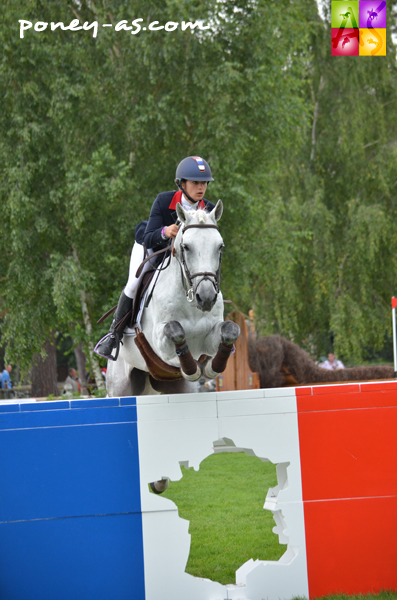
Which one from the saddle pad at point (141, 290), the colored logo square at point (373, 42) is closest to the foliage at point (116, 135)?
the colored logo square at point (373, 42)

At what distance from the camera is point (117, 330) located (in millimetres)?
5355

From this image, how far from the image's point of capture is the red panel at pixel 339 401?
12.3 ft

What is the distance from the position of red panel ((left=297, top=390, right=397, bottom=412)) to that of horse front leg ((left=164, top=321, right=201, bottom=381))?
791mm

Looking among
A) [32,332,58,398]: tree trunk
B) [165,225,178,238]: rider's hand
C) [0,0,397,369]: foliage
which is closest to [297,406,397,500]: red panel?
[165,225,178,238]: rider's hand

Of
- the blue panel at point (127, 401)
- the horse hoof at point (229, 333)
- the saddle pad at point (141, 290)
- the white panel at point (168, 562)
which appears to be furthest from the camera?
the saddle pad at point (141, 290)

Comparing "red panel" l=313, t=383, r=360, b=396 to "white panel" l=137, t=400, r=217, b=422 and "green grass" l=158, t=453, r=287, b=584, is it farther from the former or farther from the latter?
"green grass" l=158, t=453, r=287, b=584

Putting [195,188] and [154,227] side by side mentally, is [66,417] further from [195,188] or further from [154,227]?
[195,188]

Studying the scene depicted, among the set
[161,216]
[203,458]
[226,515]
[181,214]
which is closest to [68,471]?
[203,458]

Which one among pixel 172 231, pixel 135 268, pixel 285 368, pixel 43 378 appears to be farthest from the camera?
pixel 43 378

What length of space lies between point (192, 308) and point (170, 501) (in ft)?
4.59

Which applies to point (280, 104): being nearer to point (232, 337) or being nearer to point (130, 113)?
point (130, 113)

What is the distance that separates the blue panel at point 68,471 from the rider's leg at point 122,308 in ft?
5.89

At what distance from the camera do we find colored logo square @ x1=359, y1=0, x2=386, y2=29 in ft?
51.3

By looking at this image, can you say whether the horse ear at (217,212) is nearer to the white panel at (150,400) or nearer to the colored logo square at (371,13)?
the white panel at (150,400)
